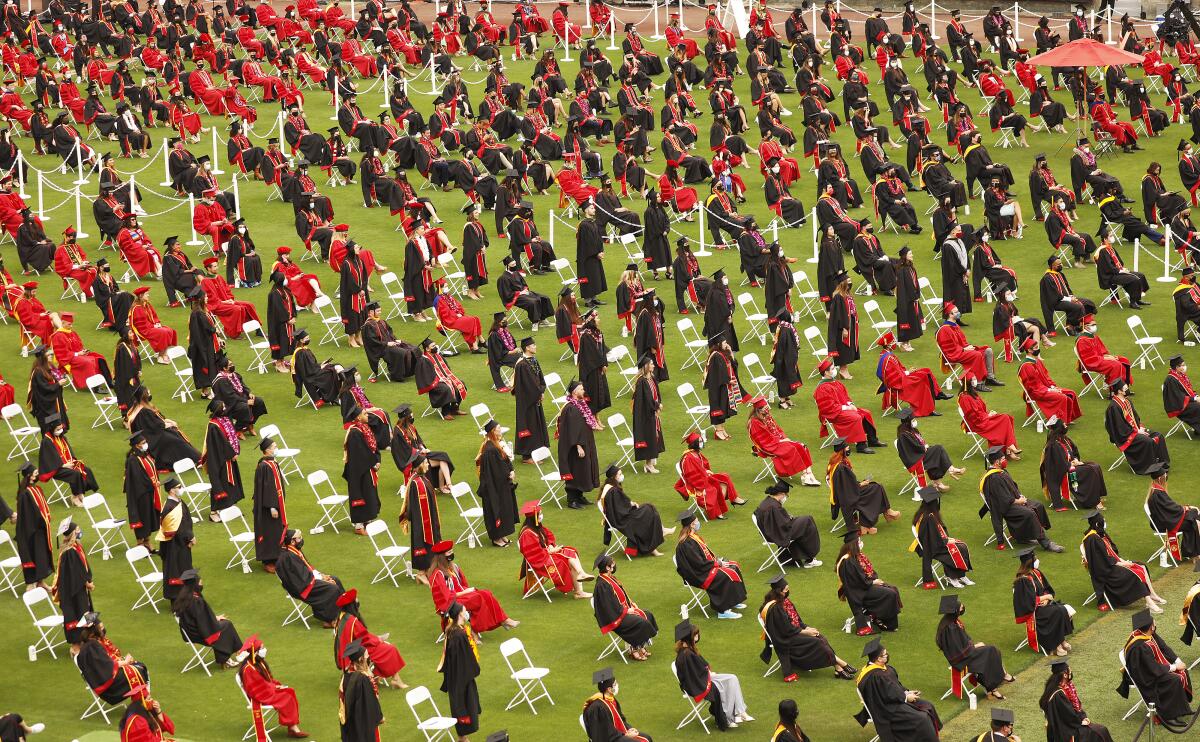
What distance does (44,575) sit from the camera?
22906 millimetres

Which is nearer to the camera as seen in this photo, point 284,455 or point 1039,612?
point 1039,612

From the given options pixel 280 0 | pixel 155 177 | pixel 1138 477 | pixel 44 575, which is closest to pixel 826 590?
pixel 1138 477

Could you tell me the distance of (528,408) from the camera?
2641 centimetres

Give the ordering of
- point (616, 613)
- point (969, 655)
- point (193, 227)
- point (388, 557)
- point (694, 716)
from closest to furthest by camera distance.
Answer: point (694, 716) < point (969, 655) < point (616, 613) < point (388, 557) < point (193, 227)

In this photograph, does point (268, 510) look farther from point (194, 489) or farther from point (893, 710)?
point (893, 710)

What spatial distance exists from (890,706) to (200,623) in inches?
291

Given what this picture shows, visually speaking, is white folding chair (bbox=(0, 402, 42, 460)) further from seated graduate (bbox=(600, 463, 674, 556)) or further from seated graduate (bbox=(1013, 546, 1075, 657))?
seated graduate (bbox=(1013, 546, 1075, 657))

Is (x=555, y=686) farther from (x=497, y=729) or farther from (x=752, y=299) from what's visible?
(x=752, y=299)

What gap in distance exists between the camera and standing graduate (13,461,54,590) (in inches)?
891

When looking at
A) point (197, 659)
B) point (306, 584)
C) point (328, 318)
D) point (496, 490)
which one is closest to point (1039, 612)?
point (496, 490)

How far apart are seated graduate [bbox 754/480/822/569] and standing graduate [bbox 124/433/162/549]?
7484 millimetres

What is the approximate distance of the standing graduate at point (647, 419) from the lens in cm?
2595

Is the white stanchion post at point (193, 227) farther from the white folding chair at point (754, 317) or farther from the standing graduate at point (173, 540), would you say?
the standing graduate at point (173, 540)

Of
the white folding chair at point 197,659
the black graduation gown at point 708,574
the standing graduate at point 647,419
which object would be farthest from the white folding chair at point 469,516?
the white folding chair at point 197,659
